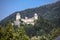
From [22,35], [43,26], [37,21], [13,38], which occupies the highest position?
[37,21]

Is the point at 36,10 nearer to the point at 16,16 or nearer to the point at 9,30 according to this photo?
the point at 16,16

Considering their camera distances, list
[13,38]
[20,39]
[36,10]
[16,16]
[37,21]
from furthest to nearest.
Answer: [36,10]
[16,16]
[37,21]
[20,39]
[13,38]

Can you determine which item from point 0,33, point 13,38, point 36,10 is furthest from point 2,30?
point 36,10

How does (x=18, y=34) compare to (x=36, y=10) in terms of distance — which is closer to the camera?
(x=18, y=34)

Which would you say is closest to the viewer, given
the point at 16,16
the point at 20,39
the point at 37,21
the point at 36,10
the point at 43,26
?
the point at 20,39

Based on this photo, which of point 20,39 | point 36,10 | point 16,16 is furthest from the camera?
point 36,10

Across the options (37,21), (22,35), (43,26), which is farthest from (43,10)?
(22,35)

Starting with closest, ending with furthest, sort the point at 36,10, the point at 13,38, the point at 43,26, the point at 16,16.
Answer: the point at 13,38 < the point at 43,26 < the point at 16,16 < the point at 36,10

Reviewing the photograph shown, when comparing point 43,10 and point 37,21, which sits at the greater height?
point 43,10

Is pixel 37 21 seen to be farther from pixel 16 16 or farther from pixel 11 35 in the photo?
pixel 11 35
